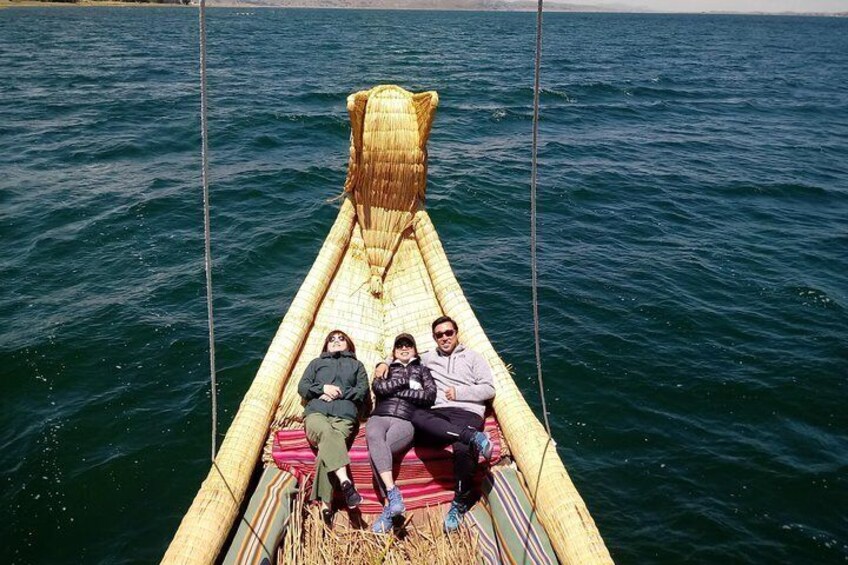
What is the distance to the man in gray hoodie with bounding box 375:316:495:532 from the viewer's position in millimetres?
4762

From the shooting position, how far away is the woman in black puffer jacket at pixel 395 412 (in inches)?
187

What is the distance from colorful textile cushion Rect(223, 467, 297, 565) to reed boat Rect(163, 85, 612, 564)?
0.01m

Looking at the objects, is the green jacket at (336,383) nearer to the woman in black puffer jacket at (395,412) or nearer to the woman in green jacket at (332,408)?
the woman in green jacket at (332,408)

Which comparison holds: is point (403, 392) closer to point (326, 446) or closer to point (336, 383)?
point (336, 383)

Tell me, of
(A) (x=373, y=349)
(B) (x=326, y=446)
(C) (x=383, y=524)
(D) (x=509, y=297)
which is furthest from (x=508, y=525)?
(D) (x=509, y=297)

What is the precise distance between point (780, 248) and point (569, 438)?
8471mm

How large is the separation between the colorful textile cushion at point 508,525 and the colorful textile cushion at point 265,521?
59.4 inches

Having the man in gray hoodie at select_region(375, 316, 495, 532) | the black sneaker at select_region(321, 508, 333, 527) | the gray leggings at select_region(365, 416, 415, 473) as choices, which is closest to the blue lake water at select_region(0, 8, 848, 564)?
the black sneaker at select_region(321, 508, 333, 527)

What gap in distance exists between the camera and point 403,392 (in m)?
5.22

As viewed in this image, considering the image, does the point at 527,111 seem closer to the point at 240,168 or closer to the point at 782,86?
the point at 240,168

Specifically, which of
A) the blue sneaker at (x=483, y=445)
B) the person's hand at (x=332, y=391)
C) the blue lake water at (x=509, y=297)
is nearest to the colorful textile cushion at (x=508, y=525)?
the blue sneaker at (x=483, y=445)

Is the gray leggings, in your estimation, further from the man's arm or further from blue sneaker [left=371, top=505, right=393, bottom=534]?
the man's arm

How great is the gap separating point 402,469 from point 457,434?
623 millimetres

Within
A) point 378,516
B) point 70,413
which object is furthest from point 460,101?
point 378,516
